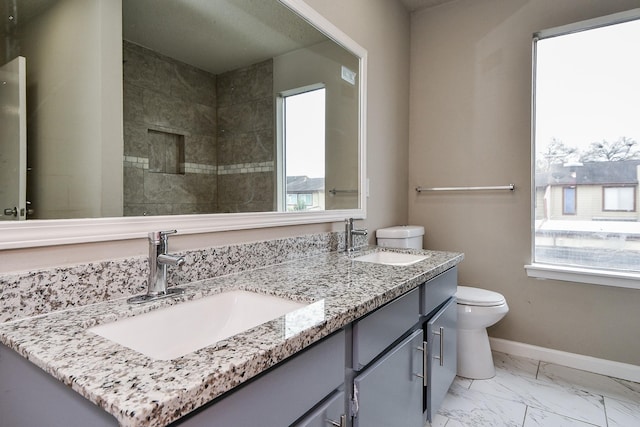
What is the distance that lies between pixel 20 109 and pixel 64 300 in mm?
477

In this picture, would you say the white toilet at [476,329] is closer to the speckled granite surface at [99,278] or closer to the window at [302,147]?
the window at [302,147]

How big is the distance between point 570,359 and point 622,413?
1.53ft

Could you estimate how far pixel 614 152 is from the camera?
2.07 m

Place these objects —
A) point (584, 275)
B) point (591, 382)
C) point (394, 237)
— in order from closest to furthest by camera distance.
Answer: point (591, 382) < point (584, 275) < point (394, 237)

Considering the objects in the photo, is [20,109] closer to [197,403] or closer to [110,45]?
[110,45]

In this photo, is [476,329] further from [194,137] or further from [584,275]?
[194,137]

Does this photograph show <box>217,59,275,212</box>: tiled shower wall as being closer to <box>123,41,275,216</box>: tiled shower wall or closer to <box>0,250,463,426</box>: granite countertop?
<box>123,41,275,216</box>: tiled shower wall

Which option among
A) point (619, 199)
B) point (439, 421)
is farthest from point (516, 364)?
point (619, 199)

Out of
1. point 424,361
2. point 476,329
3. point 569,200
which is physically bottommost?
point 476,329

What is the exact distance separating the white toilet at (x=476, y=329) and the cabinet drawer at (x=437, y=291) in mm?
344

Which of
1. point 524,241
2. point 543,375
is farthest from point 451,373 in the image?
point 524,241

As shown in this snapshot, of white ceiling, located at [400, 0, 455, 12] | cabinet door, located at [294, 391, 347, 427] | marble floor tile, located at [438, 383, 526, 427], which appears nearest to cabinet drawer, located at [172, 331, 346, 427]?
cabinet door, located at [294, 391, 347, 427]

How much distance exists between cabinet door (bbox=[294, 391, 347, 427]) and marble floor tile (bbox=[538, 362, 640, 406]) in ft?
5.92

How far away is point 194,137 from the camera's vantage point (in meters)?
1.30
